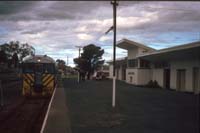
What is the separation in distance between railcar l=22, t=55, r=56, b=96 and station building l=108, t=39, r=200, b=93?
393 inches

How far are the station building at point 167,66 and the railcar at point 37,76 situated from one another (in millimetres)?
9985

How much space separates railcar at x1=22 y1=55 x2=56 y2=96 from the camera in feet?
84.3

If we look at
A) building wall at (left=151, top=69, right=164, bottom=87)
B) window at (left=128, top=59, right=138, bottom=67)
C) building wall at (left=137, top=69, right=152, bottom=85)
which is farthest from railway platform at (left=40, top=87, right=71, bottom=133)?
window at (left=128, top=59, right=138, bottom=67)

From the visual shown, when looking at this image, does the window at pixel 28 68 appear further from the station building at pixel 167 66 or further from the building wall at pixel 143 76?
the building wall at pixel 143 76

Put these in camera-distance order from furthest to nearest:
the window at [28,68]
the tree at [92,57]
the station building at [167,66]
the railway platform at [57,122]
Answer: the tree at [92,57], the station building at [167,66], the window at [28,68], the railway platform at [57,122]

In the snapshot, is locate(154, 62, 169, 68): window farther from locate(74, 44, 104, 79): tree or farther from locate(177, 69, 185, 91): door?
locate(74, 44, 104, 79): tree

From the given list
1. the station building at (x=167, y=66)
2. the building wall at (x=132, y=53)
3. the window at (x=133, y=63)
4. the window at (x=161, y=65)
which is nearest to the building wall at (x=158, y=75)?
the station building at (x=167, y=66)

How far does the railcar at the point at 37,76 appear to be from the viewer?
2570 centimetres

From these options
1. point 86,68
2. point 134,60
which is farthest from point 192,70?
point 86,68

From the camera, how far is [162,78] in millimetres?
40000

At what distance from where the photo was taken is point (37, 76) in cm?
2588

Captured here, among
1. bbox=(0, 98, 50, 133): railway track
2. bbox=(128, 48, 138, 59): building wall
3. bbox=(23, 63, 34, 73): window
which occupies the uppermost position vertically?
bbox=(128, 48, 138, 59): building wall

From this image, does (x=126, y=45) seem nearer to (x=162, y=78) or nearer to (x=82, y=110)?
(x=162, y=78)

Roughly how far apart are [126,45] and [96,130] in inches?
1621
